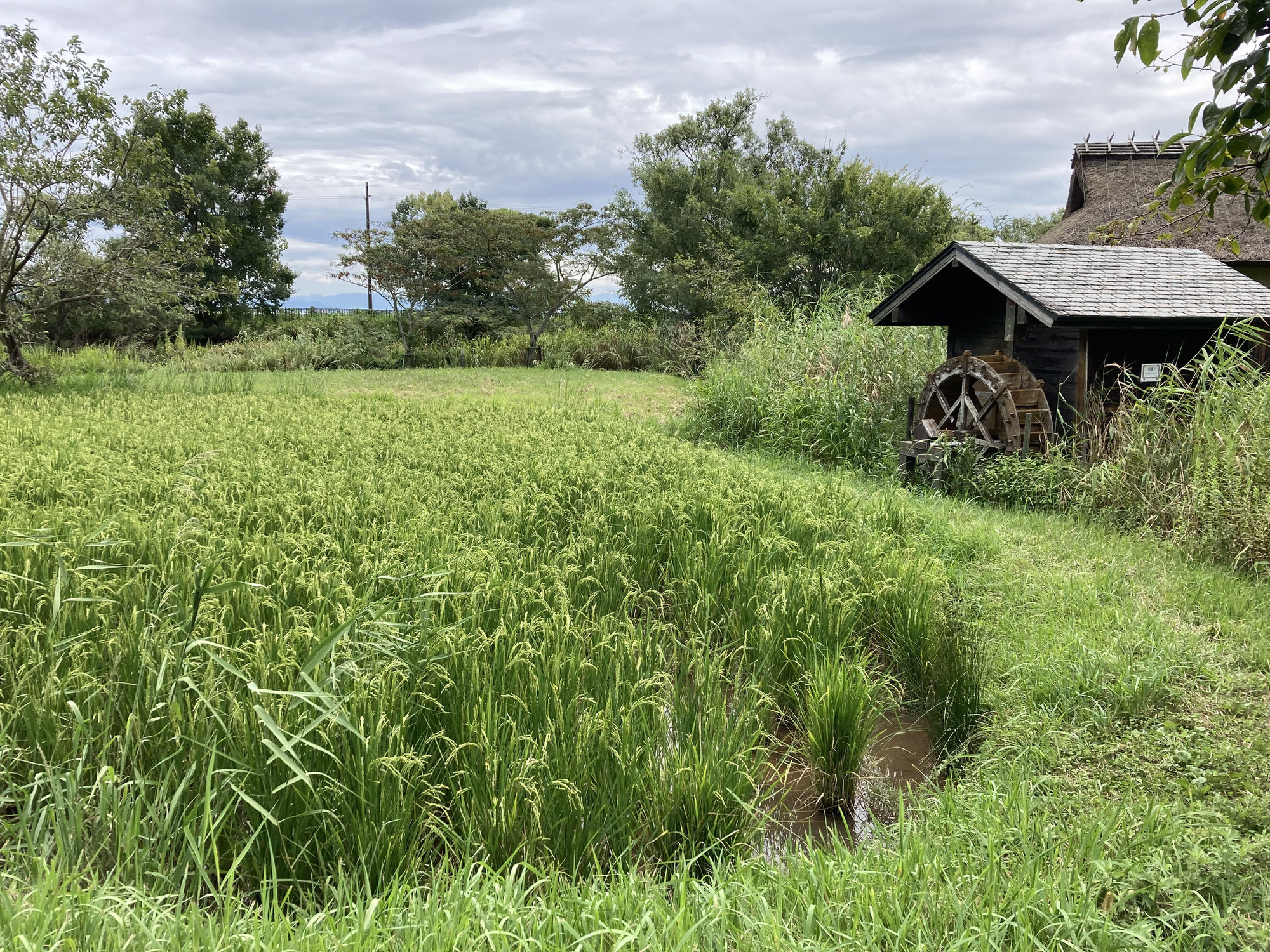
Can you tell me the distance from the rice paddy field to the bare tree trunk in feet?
34.4

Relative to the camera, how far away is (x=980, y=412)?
9891mm

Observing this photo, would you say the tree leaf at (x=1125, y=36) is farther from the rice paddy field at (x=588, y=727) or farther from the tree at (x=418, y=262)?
the tree at (x=418, y=262)

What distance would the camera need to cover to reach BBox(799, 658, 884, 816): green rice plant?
3.76m

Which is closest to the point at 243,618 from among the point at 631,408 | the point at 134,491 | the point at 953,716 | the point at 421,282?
the point at 134,491

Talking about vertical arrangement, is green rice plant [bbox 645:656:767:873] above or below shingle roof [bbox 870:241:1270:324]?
below

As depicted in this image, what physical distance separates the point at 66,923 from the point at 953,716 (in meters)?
3.89

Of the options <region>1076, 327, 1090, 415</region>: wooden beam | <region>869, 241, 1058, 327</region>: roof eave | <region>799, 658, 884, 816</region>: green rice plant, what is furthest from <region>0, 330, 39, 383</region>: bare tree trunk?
<region>1076, 327, 1090, 415</region>: wooden beam

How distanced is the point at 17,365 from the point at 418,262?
13.2 m

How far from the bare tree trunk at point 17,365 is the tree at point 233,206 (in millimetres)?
13715

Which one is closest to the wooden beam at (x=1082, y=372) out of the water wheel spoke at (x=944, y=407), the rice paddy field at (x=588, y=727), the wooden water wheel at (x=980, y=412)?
the wooden water wheel at (x=980, y=412)

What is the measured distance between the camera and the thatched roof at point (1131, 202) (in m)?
20.2

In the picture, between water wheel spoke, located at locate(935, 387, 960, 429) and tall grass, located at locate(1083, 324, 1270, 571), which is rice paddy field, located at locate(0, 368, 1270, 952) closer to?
tall grass, located at locate(1083, 324, 1270, 571)

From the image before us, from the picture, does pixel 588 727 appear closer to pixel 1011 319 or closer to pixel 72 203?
pixel 1011 319

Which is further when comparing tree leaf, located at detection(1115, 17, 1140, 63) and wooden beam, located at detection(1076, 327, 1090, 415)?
wooden beam, located at detection(1076, 327, 1090, 415)
